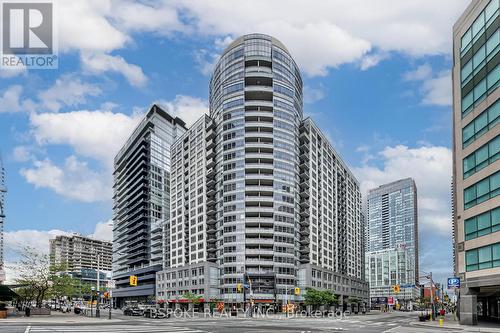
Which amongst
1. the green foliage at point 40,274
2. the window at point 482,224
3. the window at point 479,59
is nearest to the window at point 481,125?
the window at point 479,59

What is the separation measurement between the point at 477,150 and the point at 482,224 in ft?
25.5

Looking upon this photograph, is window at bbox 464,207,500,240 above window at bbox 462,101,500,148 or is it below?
below

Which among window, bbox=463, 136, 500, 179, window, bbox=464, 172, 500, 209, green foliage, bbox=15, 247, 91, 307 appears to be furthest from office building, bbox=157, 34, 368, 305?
window, bbox=463, 136, 500, 179

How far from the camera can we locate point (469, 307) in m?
53.2

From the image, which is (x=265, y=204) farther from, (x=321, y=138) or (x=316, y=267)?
(x=321, y=138)

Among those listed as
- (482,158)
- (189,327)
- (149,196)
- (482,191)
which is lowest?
(189,327)

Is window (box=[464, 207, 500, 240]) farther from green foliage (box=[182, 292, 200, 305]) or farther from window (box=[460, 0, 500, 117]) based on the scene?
green foliage (box=[182, 292, 200, 305])

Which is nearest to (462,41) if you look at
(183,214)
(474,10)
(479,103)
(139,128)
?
(474,10)

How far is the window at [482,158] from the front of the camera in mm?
48844

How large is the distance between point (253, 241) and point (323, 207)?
1478 inches

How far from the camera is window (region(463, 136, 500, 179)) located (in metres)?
48.8

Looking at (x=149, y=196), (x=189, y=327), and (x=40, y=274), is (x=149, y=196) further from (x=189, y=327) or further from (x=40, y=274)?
(x=189, y=327)

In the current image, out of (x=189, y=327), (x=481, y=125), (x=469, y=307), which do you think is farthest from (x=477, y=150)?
(x=189, y=327)

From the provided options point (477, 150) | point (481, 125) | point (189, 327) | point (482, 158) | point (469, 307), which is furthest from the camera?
point (469, 307)
